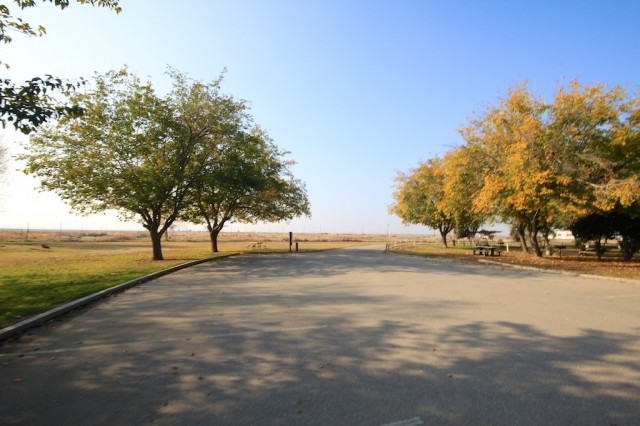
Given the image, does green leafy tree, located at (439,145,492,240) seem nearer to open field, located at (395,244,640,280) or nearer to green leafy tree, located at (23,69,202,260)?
open field, located at (395,244,640,280)

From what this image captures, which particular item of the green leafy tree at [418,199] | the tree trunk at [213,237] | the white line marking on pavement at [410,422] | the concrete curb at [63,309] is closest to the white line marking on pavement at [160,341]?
the concrete curb at [63,309]

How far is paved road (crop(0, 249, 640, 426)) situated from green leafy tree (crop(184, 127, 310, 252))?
13.3 m

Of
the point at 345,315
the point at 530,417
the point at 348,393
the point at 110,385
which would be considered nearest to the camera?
the point at 530,417

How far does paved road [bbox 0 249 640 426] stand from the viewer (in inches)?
133

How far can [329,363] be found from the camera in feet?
15.0

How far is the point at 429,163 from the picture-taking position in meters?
42.2

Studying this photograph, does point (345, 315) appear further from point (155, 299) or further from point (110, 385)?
point (155, 299)

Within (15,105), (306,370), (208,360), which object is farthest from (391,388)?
(15,105)

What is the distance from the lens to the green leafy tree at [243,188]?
2130 centimetres

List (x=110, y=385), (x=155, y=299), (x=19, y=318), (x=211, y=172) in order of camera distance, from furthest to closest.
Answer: (x=211, y=172)
(x=155, y=299)
(x=19, y=318)
(x=110, y=385)

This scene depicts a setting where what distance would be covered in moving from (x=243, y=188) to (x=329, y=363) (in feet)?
60.6

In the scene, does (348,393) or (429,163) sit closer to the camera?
(348,393)

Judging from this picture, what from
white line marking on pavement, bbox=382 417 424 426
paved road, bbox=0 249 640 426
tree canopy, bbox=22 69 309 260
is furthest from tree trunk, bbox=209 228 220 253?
white line marking on pavement, bbox=382 417 424 426

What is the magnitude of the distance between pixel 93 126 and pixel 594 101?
25.6 m
